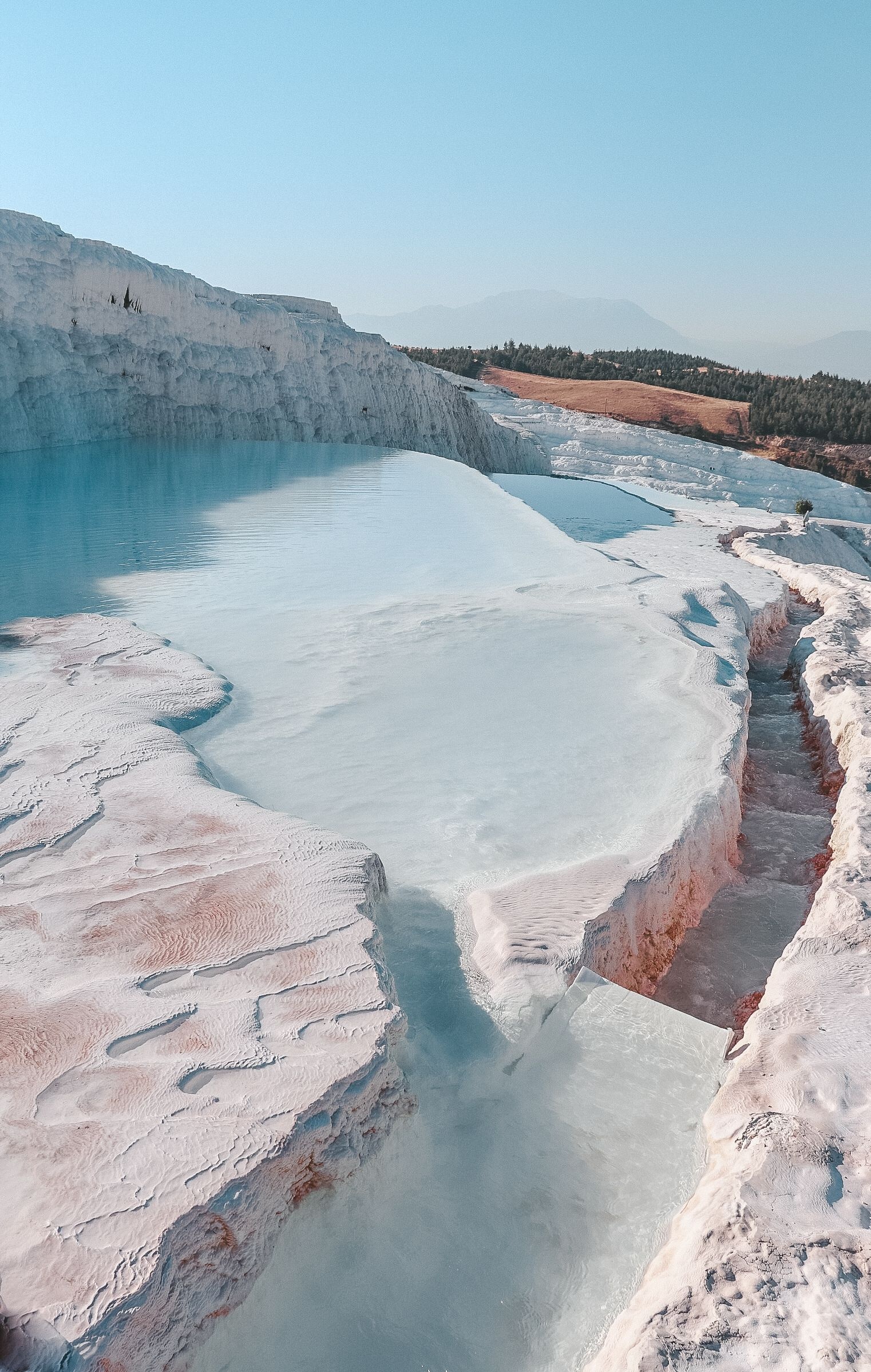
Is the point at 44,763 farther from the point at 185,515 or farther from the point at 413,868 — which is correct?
the point at 185,515

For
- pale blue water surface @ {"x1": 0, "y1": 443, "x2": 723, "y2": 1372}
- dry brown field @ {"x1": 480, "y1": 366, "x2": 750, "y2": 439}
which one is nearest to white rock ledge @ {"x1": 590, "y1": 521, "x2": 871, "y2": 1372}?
pale blue water surface @ {"x1": 0, "y1": 443, "x2": 723, "y2": 1372}

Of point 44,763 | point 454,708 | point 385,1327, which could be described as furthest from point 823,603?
point 385,1327

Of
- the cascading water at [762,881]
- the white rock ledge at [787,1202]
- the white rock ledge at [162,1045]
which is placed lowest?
the cascading water at [762,881]

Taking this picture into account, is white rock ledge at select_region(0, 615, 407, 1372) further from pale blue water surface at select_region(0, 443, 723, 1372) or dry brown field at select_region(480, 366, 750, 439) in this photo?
dry brown field at select_region(480, 366, 750, 439)

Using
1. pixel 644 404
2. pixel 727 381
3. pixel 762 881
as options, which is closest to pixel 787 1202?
pixel 762 881

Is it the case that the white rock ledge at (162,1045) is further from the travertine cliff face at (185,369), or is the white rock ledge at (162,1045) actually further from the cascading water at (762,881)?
the travertine cliff face at (185,369)

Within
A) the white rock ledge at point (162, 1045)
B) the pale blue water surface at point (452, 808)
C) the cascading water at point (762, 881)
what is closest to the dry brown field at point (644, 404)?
the pale blue water surface at point (452, 808)

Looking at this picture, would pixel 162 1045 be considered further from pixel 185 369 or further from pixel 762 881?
pixel 185 369
